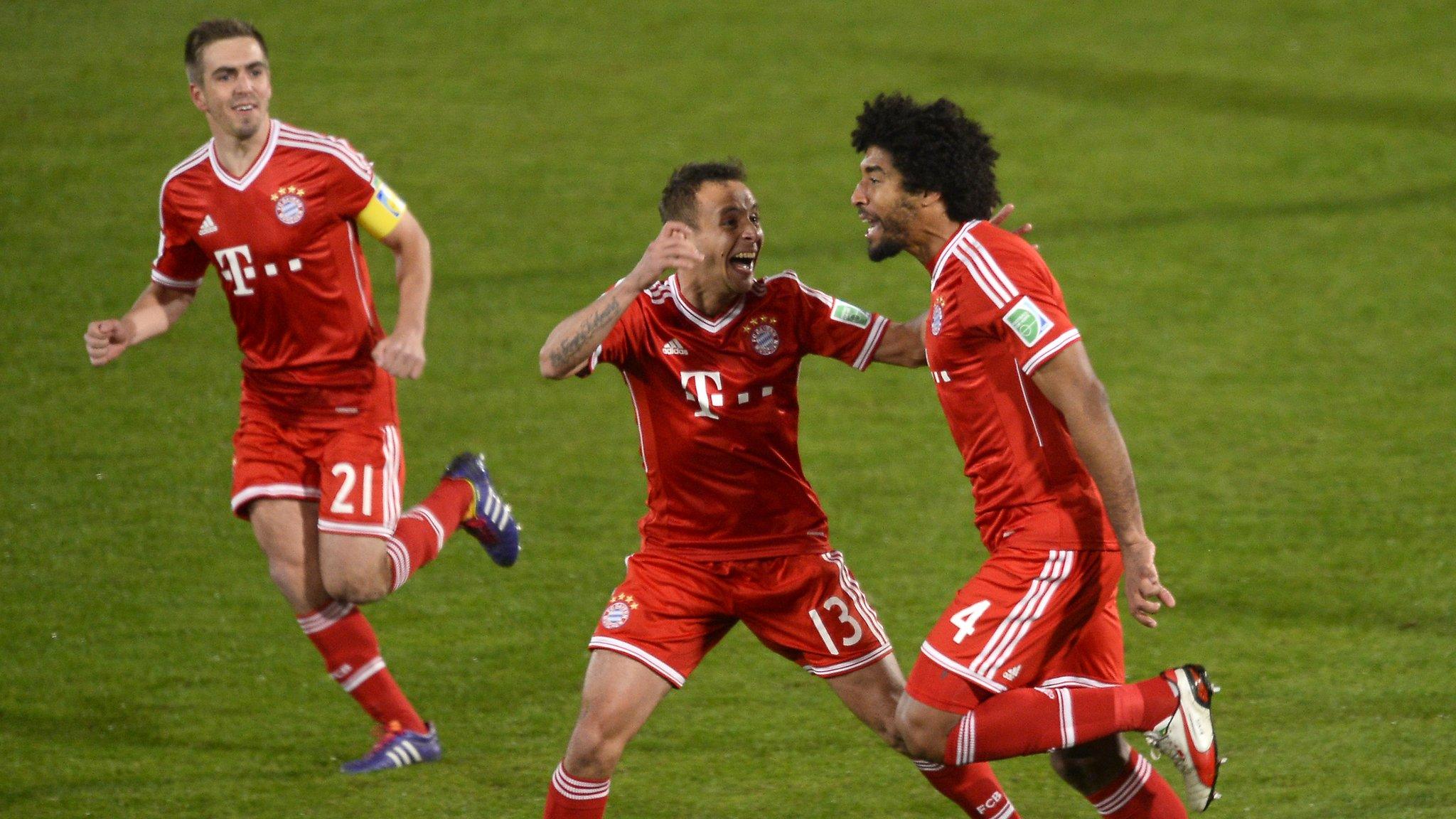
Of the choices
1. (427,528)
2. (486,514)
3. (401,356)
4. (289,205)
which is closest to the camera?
(401,356)

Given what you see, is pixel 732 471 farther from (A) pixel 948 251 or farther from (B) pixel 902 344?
(A) pixel 948 251

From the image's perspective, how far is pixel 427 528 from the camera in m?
5.54

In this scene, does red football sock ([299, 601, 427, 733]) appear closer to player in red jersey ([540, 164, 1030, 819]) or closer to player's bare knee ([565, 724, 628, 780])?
player in red jersey ([540, 164, 1030, 819])

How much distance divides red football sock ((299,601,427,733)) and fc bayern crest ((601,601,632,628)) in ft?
4.02

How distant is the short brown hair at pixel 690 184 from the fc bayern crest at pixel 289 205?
4.44ft

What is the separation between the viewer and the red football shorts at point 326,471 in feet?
17.0

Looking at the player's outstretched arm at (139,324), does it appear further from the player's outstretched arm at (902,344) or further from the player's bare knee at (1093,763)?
the player's bare knee at (1093,763)

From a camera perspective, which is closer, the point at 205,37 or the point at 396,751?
the point at 205,37

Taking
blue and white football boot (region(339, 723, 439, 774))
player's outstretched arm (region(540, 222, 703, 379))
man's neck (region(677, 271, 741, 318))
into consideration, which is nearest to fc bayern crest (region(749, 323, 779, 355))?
man's neck (region(677, 271, 741, 318))

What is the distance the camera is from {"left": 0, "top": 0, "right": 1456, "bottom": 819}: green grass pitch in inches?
214

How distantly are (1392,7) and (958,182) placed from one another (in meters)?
12.2

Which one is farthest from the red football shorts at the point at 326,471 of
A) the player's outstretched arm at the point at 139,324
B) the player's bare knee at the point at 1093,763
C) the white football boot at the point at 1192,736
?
the white football boot at the point at 1192,736

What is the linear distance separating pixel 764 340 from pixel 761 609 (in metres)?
0.70

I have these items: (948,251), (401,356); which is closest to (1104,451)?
(948,251)
